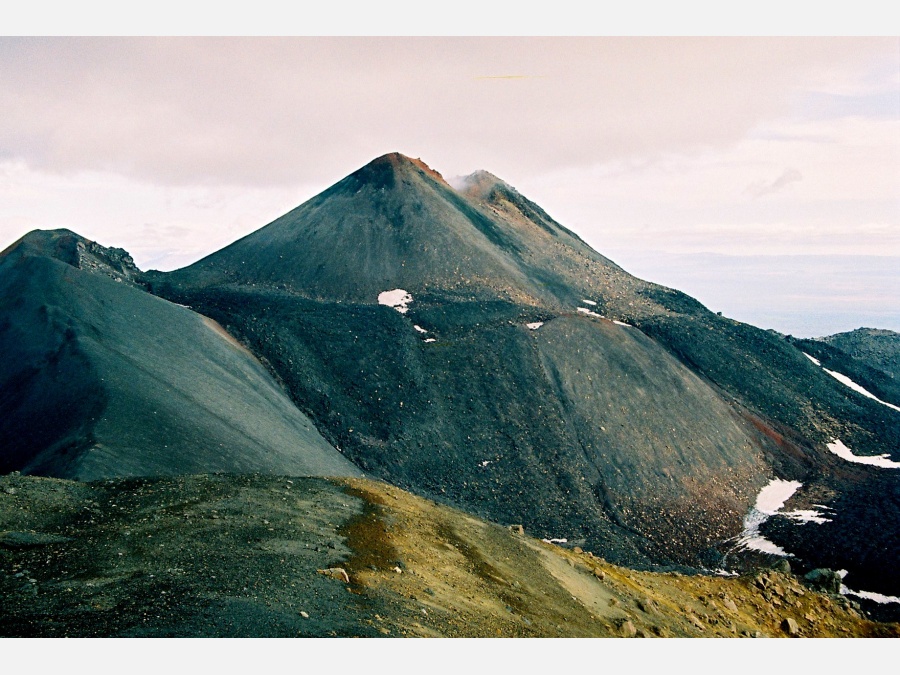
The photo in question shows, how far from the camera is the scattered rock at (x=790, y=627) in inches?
1398

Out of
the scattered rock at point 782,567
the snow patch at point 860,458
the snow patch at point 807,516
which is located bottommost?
the scattered rock at point 782,567

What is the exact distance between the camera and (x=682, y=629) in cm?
2964

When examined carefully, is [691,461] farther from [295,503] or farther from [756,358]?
[295,503]

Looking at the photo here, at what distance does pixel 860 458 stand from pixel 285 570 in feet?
203

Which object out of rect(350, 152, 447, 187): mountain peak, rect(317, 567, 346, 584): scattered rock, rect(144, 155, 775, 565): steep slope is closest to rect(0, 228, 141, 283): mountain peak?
rect(144, 155, 775, 565): steep slope

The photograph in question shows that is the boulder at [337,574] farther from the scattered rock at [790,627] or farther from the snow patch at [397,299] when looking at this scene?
the snow patch at [397,299]

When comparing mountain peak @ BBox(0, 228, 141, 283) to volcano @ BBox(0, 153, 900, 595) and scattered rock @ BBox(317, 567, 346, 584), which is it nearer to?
volcano @ BBox(0, 153, 900, 595)

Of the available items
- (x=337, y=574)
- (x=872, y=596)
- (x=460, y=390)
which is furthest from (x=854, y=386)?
(x=337, y=574)

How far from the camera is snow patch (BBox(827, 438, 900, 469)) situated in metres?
63.5

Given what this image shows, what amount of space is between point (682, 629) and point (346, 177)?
253 feet

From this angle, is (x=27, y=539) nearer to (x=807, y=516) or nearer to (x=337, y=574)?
(x=337, y=574)

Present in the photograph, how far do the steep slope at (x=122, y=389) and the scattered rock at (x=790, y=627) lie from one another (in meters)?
26.6

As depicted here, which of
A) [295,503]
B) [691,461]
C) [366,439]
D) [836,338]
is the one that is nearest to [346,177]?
[366,439]

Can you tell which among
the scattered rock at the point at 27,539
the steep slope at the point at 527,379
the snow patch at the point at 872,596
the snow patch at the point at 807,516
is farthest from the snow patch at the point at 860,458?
the scattered rock at the point at 27,539
